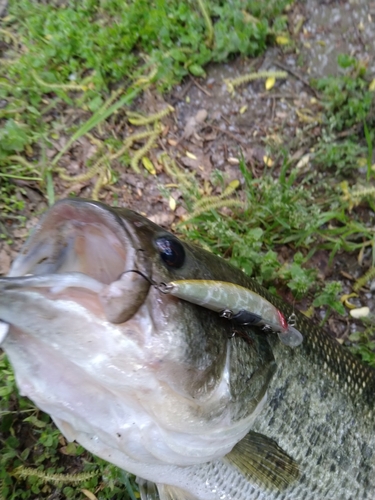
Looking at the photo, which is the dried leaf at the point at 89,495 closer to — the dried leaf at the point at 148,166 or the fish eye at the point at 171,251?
the fish eye at the point at 171,251

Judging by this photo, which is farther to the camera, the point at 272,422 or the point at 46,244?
the point at 272,422

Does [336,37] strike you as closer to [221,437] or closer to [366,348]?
[366,348]

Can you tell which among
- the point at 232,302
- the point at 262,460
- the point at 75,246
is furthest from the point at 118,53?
the point at 262,460

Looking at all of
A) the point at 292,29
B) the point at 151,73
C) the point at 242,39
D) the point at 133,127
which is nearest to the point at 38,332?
the point at 133,127

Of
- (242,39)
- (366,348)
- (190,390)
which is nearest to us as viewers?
(190,390)

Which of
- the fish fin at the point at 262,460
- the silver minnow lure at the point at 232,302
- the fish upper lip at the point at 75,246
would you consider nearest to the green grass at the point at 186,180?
the fish fin at the point at 262,460

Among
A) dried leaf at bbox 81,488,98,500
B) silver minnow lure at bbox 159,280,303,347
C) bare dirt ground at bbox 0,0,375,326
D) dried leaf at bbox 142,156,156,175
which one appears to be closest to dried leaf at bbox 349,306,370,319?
bare dirt ground at bbox 0,0,375,326

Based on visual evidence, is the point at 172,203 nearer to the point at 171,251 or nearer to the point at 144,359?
the point at 171,251
